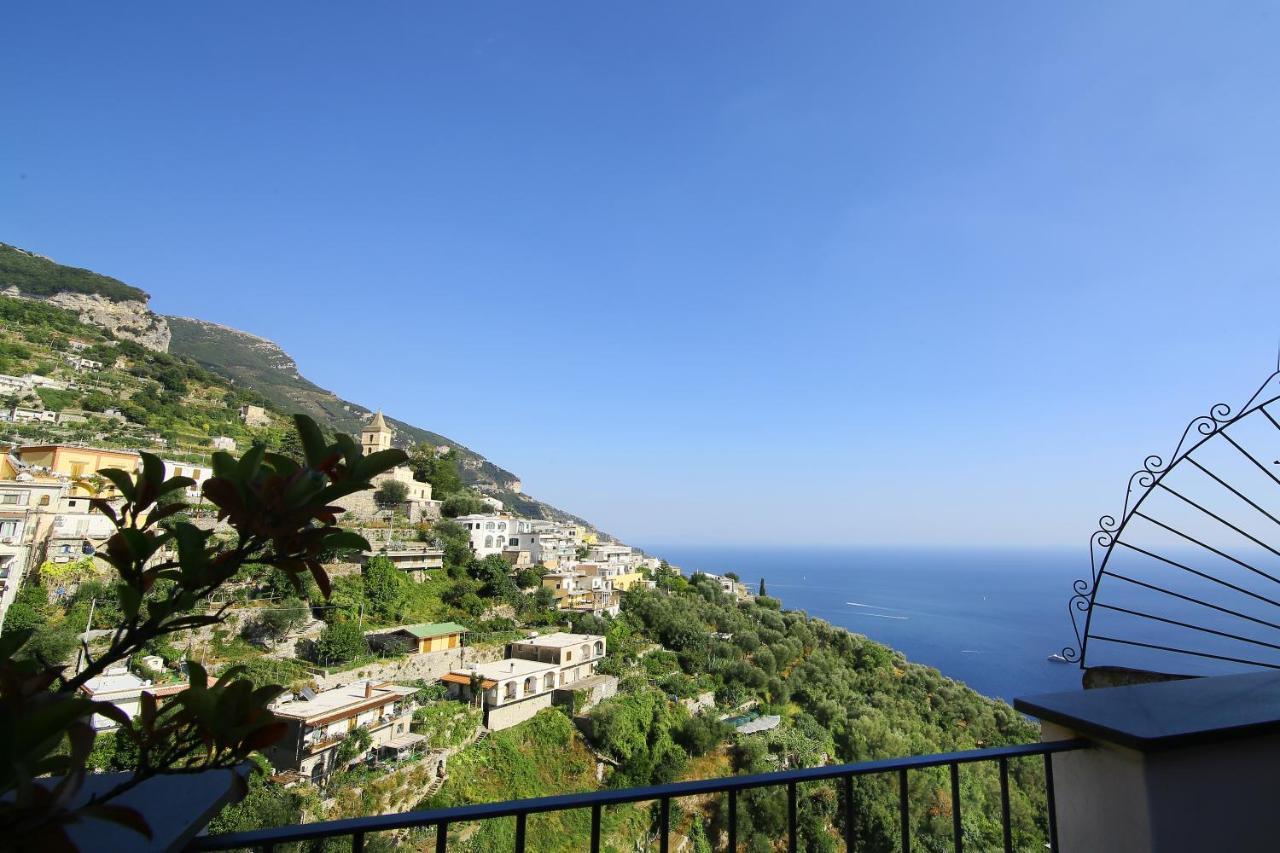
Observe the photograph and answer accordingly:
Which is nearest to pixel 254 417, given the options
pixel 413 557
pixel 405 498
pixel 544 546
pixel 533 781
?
pixel 405 498

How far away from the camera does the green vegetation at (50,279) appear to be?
4025 cm

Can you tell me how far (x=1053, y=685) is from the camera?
109 feet

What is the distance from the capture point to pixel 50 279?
41406mm

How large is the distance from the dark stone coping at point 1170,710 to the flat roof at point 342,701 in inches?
499

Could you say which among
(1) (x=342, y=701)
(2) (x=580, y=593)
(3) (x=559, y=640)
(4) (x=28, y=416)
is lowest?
(1) (x=342, y=701)

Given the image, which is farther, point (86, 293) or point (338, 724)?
point (86, 293)

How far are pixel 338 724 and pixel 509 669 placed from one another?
5.14 metres

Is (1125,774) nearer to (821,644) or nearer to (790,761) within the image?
(790,761)

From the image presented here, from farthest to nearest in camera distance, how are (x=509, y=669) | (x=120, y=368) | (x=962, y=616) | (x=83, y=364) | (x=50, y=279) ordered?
(x=962, y=616)
(x=50, y=279)
(x=120, y=368)
(x=83, y=364)
(x=509, y=669)

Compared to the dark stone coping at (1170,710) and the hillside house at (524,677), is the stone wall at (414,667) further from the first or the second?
the dark stone coping at (1170,710)

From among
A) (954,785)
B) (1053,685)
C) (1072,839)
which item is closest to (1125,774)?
(1072,839)

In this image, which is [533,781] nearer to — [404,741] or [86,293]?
[404,741]

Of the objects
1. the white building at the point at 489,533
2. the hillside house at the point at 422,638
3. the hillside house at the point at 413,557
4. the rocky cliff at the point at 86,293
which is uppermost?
the rocky cliff at the point at 86,293

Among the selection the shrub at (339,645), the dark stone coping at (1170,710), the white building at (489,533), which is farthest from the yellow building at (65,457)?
the dark stone coping at (1170,710)
